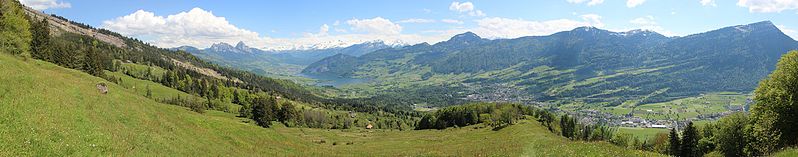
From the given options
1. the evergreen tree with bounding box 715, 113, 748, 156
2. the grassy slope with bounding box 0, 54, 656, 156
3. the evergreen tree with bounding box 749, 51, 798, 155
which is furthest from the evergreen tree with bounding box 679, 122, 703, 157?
the grassy slope with bounding box 0, 54, 656, 156

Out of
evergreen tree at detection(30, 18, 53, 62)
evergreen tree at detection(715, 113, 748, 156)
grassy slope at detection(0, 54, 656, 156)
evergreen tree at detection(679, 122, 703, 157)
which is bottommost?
evergreen tree at detection(679, 122, 703, 157)

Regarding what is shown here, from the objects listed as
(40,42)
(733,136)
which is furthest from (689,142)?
(40,42)

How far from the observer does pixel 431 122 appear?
191 meters

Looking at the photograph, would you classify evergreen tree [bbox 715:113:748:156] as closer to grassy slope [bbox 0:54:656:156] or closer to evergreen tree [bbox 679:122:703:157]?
evergreen tree [bbox 679:122:703:157]

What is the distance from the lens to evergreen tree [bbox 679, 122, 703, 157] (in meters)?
109

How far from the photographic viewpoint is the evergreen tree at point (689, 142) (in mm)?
109062

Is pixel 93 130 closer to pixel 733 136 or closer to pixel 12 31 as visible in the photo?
pixel 12 31

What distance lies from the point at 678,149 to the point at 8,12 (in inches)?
5907

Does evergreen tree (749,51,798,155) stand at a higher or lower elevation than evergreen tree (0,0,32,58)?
lower

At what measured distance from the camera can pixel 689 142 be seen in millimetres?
110062

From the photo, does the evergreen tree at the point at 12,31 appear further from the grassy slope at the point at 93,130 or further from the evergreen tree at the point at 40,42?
the grassy slope at the point at 93,130

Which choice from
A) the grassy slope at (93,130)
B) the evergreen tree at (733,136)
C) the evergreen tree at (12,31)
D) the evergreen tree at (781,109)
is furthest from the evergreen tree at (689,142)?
the evergreen tree at (12,31)

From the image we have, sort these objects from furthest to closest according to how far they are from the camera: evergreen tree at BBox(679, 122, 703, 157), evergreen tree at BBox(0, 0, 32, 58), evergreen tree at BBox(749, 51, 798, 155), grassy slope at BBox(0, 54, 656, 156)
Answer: evergreen tree at BBox(679, 122, 703, 157) < evergreen tree at BBox(0, 0, 32, 58) < evergreen tree at BBox(749, 51, 798, 155) < grassy slope at BBox(0, 54, 656, 156)

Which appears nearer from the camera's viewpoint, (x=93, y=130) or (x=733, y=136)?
(x=93, y=130)
